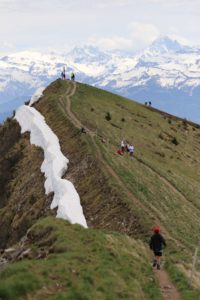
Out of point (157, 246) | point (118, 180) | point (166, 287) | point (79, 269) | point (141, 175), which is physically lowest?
point (141, 175)

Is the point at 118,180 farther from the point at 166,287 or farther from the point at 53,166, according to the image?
the point at 166,287

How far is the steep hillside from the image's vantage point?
86.7 ft

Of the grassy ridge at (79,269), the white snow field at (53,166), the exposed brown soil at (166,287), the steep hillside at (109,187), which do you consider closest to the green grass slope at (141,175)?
the steep hillside at (109,187)

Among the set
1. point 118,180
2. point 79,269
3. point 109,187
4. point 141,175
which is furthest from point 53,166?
point 79,269

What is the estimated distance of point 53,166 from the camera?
55062 millimetres

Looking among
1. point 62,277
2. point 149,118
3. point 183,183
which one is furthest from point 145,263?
point 149,118

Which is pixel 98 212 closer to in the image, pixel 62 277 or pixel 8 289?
pixel 62 277

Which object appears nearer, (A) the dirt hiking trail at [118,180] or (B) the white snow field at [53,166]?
(A) the dirt hiking trail at [118,180]

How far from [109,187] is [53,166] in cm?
1068

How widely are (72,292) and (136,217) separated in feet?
64.4

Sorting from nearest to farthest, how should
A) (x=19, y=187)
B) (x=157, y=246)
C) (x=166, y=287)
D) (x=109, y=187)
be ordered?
(x=166, y=287)
(x=157, y=246)
(x=109, y=187)
(x=19, y=187)

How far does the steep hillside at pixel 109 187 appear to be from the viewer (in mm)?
26439

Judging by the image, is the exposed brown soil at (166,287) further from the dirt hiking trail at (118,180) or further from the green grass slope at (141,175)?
the green grass slope at (141,175)

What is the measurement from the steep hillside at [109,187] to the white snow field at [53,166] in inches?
40.6
